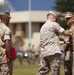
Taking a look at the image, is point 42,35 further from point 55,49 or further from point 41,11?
point 41,11

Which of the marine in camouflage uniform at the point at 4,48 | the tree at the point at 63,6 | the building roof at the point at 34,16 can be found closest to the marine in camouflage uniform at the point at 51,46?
the marine in camouflage uniform at the point at 4,48

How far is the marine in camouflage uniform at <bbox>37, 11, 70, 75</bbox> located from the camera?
1045cm

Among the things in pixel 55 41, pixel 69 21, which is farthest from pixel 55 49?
pixel 69 21

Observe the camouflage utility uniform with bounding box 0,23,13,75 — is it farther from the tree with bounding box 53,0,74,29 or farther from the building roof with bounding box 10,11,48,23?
the building roof with bounding box 10,11,48,23

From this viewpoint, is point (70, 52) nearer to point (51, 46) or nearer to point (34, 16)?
point (51, 46)

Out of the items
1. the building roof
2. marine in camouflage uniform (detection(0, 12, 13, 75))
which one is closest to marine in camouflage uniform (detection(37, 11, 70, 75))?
marine in camouflage uniform (detection(0, 12, 13, 75))

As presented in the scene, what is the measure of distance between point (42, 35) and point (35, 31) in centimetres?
6329

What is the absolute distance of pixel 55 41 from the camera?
412 inches

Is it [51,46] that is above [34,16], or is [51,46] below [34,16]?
below

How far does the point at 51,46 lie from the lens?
1046cm

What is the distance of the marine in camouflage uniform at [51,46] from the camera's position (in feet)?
34.3

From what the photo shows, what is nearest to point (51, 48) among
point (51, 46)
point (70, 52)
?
point (51, 46)

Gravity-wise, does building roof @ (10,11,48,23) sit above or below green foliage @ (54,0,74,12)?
below

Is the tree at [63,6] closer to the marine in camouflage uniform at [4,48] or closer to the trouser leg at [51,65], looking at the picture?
the trouser leg at [51,65]
